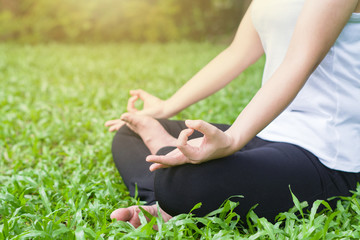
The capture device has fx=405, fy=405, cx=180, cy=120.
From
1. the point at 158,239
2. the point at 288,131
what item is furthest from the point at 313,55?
the point at 158,239

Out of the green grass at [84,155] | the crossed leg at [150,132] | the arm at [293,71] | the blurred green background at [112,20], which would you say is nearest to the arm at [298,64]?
the arm at [293,71]

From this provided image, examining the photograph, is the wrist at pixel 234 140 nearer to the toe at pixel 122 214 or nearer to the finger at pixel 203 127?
the finger at pixel 203 127

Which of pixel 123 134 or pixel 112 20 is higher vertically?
pixel 112 20

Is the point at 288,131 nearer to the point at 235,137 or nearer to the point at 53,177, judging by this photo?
the point at 235,137

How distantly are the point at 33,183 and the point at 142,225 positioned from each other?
73 cm

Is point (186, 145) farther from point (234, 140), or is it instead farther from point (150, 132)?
point (150, 132)

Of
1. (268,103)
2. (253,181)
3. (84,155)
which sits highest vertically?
(268,103)

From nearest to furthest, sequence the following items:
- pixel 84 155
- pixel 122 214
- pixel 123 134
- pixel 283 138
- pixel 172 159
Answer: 1. pixel 172 159
2. pixel 122 214
3. pixel 283 138
4. pixel 123 134
5. pixel 84 155

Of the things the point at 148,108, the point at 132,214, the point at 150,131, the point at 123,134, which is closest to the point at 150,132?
the point at 150,131

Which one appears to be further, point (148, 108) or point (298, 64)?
point (148, 108)

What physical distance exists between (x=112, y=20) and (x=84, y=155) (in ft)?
21.3

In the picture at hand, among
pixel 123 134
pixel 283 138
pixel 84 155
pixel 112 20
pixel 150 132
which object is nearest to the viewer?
pixel 283 138

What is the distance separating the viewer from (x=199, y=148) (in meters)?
1.27

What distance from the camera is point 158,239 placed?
4.33 feet
